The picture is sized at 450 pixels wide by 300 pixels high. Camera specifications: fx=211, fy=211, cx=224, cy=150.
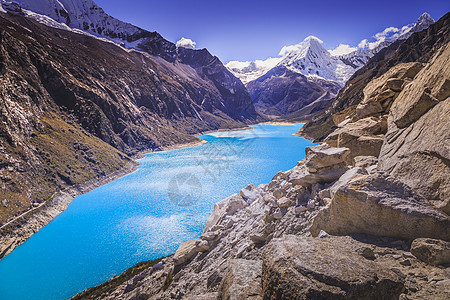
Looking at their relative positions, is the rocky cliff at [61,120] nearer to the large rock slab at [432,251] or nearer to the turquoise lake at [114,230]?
the turquoise lake at [114,230]

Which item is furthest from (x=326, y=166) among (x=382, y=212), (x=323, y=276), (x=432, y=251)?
(x=323, y=276)

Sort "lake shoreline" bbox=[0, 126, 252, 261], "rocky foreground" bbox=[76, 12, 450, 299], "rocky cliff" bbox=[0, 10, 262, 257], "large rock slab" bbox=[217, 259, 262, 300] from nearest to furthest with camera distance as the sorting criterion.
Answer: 1. "rocky foreground" bbox=[76, 12, 450, 299]
2. "large rock slab" bbox=[217, 259, 262, 300]
3. "lake shoreline" bbox=[0, 126, 252, 261]
4. "rocky cliff" bbox=[0, 10, 262, 257]

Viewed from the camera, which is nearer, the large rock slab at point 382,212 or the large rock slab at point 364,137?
the large rock slab at point 382,212

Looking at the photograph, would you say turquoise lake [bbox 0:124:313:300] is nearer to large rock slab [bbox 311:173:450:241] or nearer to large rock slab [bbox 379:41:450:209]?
large rock slab [bbox 311:173:450:241]

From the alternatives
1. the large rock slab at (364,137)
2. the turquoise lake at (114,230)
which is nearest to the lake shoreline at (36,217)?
the turquoise lake at (114,230)

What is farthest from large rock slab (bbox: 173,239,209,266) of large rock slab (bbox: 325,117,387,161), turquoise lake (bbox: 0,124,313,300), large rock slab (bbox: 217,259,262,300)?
turquoise lake (bbox: 0,124,313,300)

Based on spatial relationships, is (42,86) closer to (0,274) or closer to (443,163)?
(0,274)

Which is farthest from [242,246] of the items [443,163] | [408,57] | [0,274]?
[408,57]
